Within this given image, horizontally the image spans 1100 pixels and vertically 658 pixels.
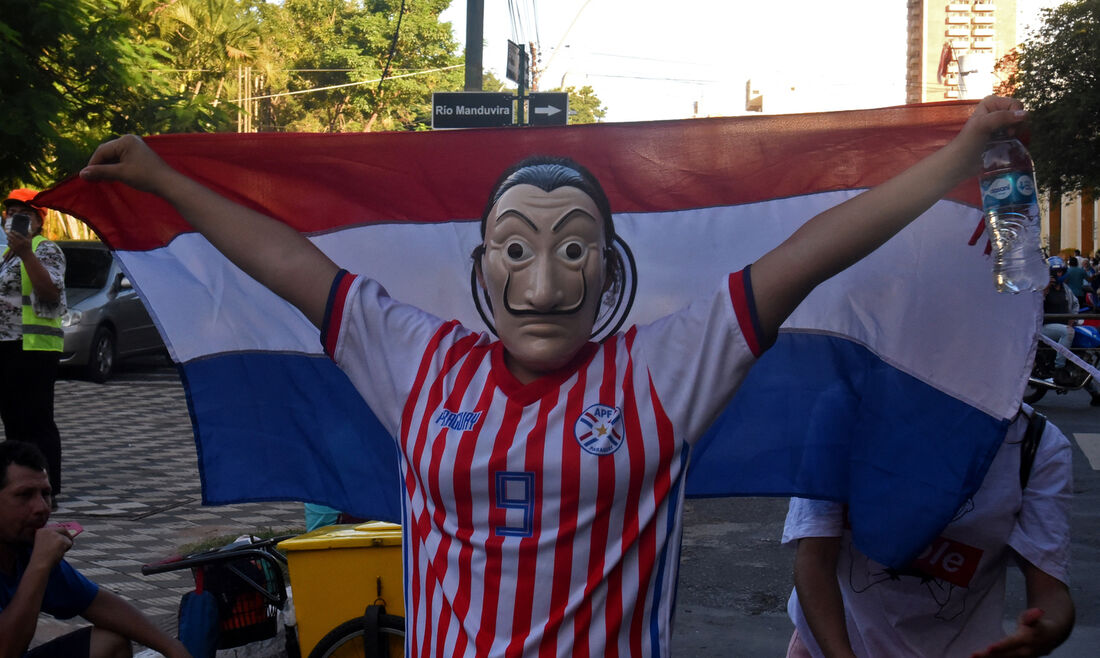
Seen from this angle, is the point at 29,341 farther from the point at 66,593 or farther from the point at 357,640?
the point at 357,640

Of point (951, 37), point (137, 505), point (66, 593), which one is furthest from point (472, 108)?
point (951, 37)

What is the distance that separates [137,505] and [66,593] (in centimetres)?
499

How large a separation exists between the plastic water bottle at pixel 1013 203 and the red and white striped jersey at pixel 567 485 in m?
0.56

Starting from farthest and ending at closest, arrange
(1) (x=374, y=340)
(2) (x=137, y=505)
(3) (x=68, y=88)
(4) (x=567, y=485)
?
(3) (x=68, y=88), (2) (x=137, y=505), (1) (x=374, y=340), (4) (x=567, y=485)

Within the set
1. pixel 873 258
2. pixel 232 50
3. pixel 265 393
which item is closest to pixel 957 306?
pixel 873 258

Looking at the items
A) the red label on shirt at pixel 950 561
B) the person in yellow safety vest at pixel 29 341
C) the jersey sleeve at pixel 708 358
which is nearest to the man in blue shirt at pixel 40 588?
the jersey sleeve at pixel 708 358

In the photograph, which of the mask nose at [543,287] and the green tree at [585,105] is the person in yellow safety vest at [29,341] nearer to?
the mask nose at [543,287]

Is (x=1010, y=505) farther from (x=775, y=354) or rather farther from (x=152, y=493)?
(x=152, y=493)

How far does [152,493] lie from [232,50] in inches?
1353

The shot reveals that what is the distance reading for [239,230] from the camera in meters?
2.80

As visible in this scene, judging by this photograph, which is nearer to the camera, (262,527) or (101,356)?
(262,527)

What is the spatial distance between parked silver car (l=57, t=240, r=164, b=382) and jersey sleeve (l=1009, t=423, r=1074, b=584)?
46.9 feet

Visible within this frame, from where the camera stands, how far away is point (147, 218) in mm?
3605

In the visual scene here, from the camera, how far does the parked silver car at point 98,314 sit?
15.6 meters
